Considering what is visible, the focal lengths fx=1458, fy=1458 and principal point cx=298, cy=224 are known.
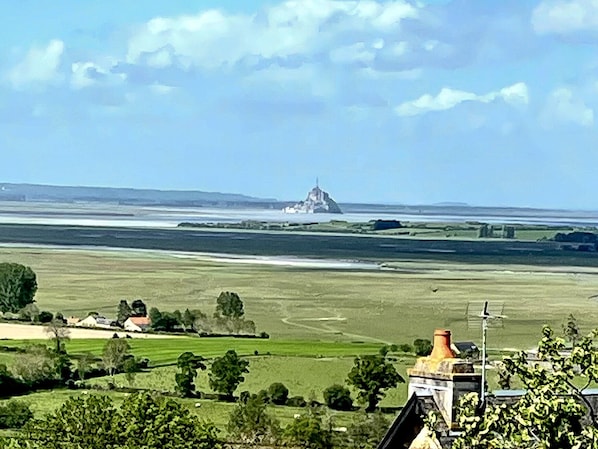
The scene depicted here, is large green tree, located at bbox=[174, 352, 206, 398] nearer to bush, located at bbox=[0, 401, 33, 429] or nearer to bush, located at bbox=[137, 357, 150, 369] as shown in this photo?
bush, located at bbox=[137, 357, 150, 369]

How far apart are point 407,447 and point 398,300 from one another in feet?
281

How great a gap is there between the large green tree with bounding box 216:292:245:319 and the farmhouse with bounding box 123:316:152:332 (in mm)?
4425

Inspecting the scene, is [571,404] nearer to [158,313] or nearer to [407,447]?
[407,447]

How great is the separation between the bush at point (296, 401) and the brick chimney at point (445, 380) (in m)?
40.9

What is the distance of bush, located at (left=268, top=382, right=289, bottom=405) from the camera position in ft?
176

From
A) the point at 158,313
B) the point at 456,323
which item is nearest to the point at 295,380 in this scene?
the point at 456,323

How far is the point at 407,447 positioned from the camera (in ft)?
39.5

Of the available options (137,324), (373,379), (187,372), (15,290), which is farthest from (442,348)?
(15,290)

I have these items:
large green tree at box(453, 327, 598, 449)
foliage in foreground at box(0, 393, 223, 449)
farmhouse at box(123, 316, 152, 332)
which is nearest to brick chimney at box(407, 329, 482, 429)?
large green tree at box(453, 327, 598, 449)

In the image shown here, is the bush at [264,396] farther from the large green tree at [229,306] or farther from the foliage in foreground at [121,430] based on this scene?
the large green tree at [229,306]

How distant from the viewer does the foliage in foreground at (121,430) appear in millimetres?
30453

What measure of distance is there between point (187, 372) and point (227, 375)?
181cm

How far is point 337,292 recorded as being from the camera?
103 meters

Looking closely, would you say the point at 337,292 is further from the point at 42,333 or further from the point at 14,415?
the point at 14,415
